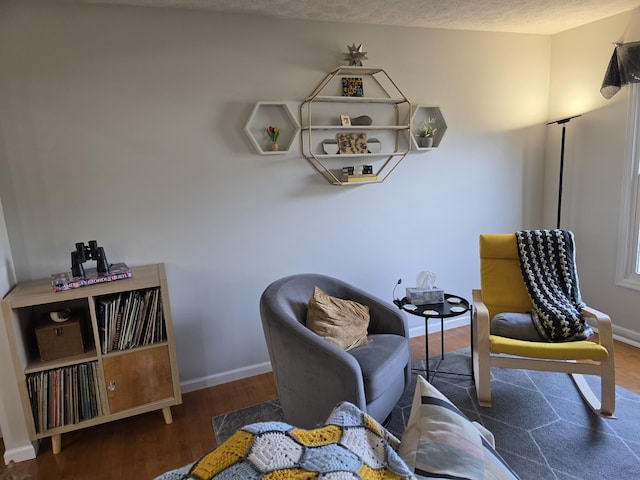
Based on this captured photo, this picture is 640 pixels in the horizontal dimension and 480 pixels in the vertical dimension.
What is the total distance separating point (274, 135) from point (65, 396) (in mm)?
1864

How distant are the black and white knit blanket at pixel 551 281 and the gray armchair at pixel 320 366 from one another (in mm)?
877

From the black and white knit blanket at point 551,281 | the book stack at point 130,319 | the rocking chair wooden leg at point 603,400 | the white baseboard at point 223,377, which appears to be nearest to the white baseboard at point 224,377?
the white baseboard at point 223,377

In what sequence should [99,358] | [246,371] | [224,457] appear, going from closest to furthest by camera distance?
[224,457] → [99,358] → [246,371]

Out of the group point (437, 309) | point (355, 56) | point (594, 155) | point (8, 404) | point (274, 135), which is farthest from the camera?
point (594, 155)

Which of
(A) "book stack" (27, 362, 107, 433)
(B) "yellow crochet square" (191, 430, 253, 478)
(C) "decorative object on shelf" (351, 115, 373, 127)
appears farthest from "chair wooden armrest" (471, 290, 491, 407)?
(A) "book stack" (27, 362, 107, 433)

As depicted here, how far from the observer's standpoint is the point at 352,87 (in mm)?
2854

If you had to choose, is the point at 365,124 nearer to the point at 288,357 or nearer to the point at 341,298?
the point at 341,298

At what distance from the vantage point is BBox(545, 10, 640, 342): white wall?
3.08 m

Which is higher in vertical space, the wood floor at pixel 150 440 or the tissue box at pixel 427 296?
the tissue box at pixel 427 296

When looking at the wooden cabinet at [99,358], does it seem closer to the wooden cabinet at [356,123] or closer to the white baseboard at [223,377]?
the white baseboard at [223,377]

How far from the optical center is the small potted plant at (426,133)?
310 cm

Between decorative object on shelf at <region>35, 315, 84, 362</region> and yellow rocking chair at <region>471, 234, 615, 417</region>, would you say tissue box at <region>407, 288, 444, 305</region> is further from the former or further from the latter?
decorative object on shelf at <region>35, 315, 84, 362</region>

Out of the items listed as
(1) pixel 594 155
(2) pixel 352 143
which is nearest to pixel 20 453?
(2) pixel 352 143

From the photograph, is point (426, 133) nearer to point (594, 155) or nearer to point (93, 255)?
point (594, 155)
